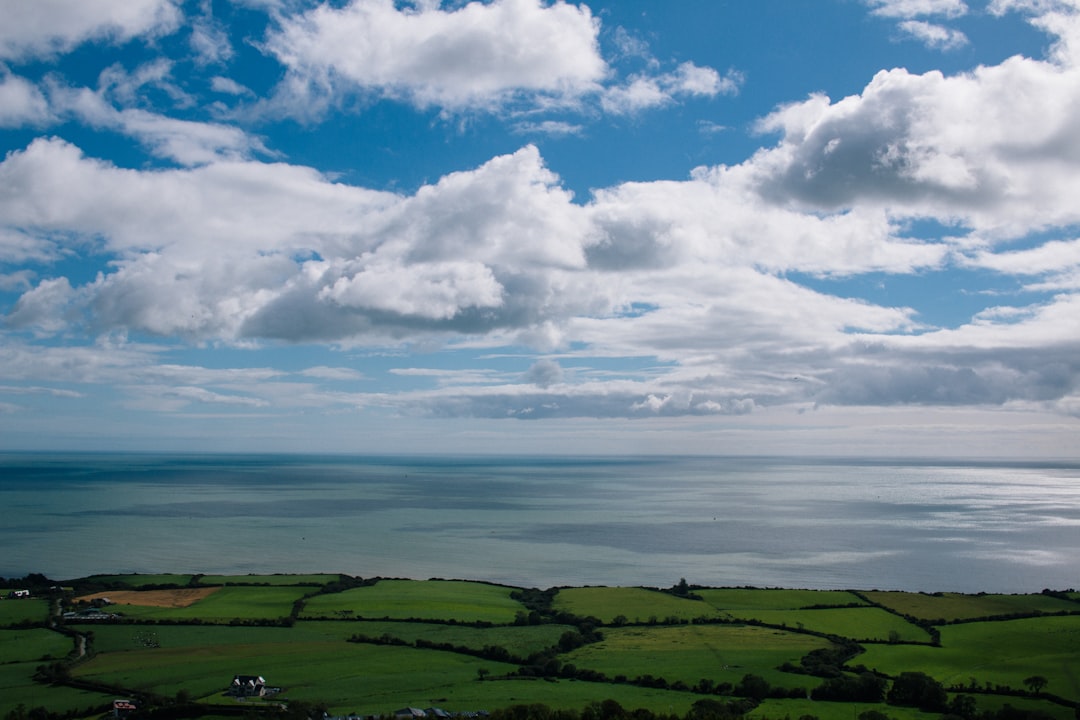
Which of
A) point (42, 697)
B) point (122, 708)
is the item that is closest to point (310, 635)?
point (42, 697)

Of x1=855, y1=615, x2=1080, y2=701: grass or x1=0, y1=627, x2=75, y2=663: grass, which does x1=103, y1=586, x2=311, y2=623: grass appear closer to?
x1=0, y1=627, x2=75, y2=663: grass

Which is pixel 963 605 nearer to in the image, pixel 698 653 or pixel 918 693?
pixel 698 653

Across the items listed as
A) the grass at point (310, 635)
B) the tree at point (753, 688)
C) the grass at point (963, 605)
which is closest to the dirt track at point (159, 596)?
the grass at point (310, 635)

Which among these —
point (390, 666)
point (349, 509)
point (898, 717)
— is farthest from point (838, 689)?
point (349, 509)

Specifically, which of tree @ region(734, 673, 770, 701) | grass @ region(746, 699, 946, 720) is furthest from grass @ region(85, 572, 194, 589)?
grass @ region(746, 699, 946, 720)

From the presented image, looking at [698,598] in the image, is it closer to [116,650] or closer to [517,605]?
[517,605]
